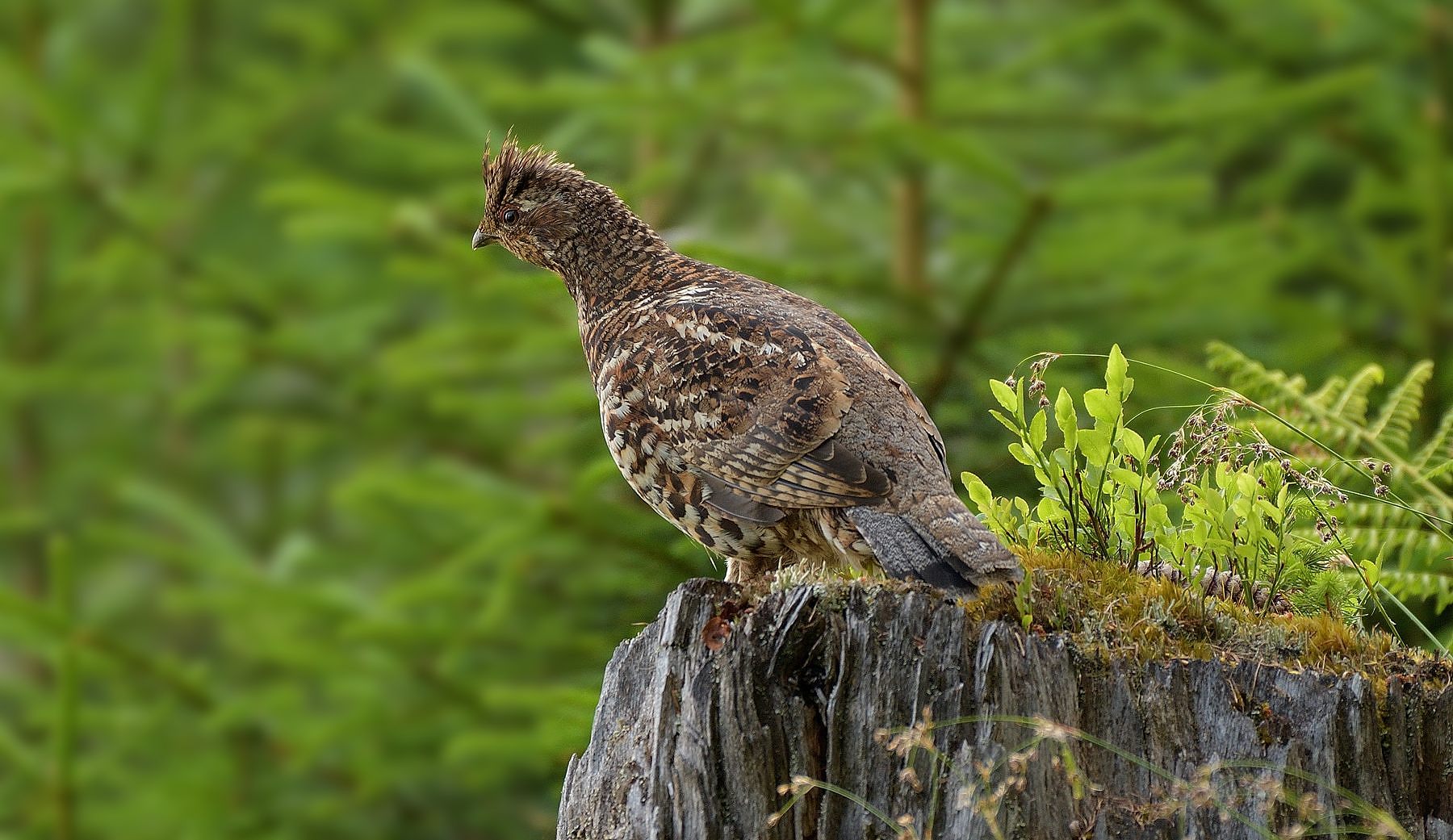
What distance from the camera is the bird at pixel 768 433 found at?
10.7 ft

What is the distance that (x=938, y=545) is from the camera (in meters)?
2.94

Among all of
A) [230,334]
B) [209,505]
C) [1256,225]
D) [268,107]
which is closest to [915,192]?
[1256,225]

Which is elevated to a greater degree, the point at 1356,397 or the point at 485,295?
the point at 485,295

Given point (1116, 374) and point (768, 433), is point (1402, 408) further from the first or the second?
point (768, 433)

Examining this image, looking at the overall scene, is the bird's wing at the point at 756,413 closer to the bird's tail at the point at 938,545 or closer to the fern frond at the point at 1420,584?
the bird's tail at the point at 938,545

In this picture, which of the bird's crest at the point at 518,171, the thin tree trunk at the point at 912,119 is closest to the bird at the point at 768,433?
the bird's crest at the point at 518,171

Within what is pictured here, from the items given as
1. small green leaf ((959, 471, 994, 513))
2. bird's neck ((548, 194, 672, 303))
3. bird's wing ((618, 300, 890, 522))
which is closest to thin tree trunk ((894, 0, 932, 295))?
bird's neck ((548, 194, 672, 303))

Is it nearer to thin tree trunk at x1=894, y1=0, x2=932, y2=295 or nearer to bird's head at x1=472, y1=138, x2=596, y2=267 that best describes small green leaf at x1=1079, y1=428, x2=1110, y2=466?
bird's head at x1=472, y1=138, x2=596, y2=267

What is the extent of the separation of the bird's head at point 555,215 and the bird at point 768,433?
10.3 inches

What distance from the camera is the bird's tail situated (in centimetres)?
280

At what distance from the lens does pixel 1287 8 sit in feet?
28.3

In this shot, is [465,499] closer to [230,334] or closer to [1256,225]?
[230,334]

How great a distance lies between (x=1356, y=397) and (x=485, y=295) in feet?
14.0

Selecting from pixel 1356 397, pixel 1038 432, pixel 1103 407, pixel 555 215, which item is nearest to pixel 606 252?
pixel 555 215
